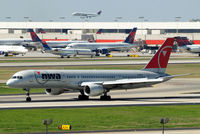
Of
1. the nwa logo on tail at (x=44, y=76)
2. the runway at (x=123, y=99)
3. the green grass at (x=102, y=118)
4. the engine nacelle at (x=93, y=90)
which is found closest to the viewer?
the green grass at (x=102, y=118)

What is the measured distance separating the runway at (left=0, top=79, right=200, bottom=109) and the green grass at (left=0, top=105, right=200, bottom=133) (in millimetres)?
3982

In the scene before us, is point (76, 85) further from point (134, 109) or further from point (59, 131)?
point (59, 131)

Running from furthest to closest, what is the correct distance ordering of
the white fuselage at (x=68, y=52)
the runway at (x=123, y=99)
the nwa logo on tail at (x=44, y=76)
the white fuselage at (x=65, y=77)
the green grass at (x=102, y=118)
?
the white fuselage at (x=68, y=52)
the nwa logo on tail at (x=44, y=76)
the white fuselage at (x=65, y=77)
the runway at (x=123, y=99)
the green grass at (x=102, y=118)

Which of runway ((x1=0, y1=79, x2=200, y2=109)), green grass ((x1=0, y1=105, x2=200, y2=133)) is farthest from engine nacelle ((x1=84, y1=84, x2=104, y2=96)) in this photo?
green grass ((x1=0, y1=105, x2=200, y2=133))

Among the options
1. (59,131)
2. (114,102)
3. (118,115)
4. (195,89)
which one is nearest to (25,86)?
(114,102)

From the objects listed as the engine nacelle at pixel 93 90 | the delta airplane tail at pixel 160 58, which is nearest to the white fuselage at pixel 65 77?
the engine nacelle at pixel 93 90

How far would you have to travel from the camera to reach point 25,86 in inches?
2512

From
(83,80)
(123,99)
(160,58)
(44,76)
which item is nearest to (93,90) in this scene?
(83,80)

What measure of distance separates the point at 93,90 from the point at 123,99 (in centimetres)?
531

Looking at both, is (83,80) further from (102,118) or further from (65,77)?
(102,118)

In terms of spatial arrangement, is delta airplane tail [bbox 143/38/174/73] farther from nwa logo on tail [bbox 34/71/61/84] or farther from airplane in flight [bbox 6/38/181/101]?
nwa logo on tail [bbox 34/71/61/84]

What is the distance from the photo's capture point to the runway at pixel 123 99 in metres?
61.1

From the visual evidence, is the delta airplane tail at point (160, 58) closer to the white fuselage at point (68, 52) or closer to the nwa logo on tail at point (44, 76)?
the nwa logo on tail at point (44, 76)

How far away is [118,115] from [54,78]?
573 inches
